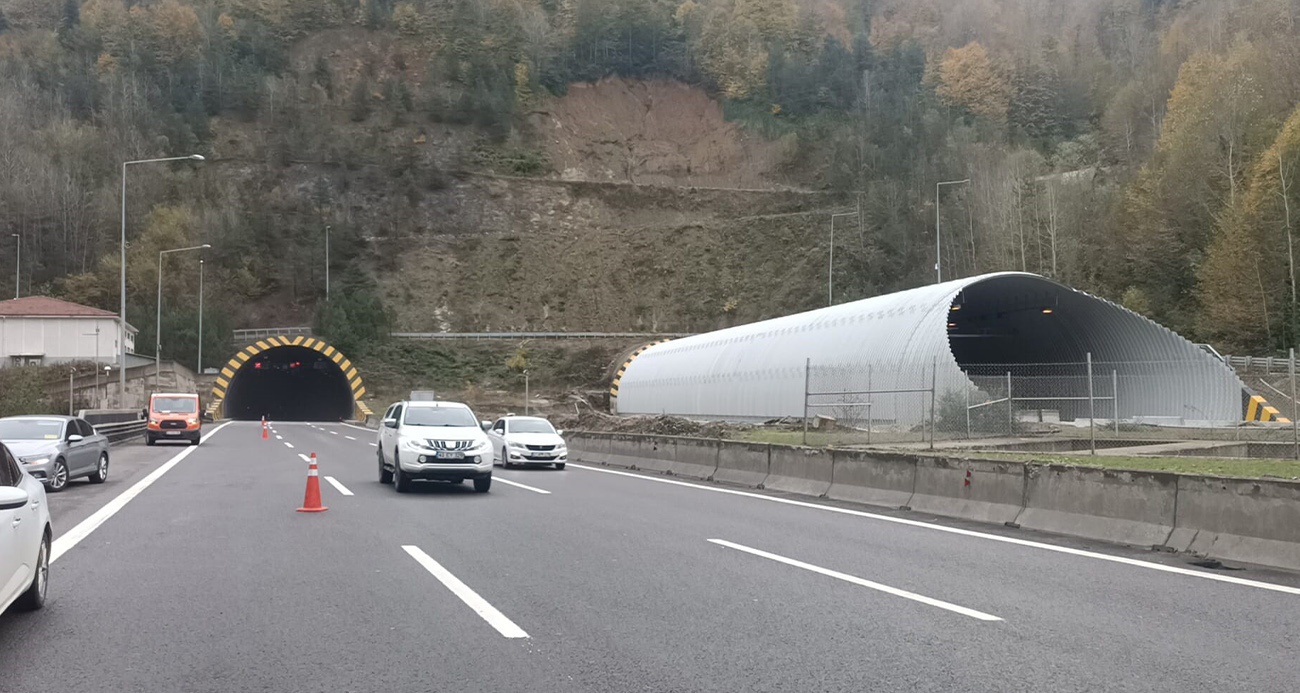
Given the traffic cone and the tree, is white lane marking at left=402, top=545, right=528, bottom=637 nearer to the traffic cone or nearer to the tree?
the traffic cone

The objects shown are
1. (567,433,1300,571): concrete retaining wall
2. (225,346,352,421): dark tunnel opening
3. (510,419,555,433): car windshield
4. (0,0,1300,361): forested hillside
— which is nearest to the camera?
(567,433,1300,571): concrete retaining wall

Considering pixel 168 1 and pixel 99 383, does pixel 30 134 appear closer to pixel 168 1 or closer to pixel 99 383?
pixel 168 1

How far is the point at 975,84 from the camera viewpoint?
126125mm

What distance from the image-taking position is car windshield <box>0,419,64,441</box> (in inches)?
774

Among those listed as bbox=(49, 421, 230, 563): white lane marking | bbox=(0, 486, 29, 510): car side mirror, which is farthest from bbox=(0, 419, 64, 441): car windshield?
bbox=(0, 486, 29, 510): car side mirror

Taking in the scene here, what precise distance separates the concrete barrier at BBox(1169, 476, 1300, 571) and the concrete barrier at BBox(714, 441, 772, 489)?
34.0 ft

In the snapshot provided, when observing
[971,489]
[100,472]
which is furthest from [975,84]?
[971,489]

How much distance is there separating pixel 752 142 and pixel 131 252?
2543 inches

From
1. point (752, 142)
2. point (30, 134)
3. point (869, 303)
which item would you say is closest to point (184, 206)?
point (30, 134)

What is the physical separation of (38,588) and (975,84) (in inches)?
5132

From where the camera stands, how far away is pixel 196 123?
372 ft

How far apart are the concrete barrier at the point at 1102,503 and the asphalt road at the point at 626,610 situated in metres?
0.46

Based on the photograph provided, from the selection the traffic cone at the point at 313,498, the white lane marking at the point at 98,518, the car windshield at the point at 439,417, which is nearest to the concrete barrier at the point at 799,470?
the car windshield at the point at 439,417

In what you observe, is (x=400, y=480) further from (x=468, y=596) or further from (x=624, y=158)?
(x=624, y=158)
